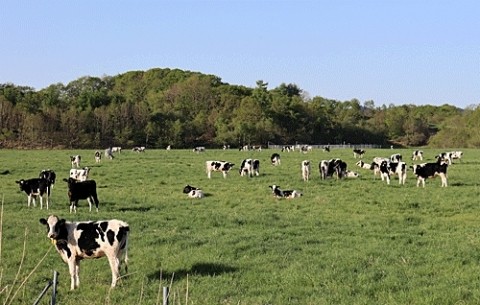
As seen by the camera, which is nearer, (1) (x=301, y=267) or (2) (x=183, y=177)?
(1) (x=301, y=267)

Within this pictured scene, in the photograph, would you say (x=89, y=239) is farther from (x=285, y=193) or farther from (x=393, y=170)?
(x=393, y=170)

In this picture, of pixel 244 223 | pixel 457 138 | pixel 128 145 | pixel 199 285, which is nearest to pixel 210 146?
pixel 128 145

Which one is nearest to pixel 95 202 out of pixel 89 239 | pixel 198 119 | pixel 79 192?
pixel 79 192

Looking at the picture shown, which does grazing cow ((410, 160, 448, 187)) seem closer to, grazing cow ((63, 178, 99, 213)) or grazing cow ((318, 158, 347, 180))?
grazing cow ((318, 158, 347, 180))

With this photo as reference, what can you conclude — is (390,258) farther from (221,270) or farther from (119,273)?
(119,273)

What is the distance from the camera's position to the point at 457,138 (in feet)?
302

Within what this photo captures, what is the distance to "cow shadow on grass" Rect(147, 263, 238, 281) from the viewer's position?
9298 millimetres

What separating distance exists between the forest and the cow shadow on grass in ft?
267

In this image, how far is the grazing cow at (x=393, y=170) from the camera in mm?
25573

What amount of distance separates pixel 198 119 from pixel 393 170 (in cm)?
7922

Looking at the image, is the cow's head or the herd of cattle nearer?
the herd of cattle

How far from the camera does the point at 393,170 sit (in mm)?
26344

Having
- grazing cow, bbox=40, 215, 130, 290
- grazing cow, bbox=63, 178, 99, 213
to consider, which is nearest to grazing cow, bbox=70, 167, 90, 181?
grazing cow, bbox=63, 178, 99, 213

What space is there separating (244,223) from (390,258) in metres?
5.08
